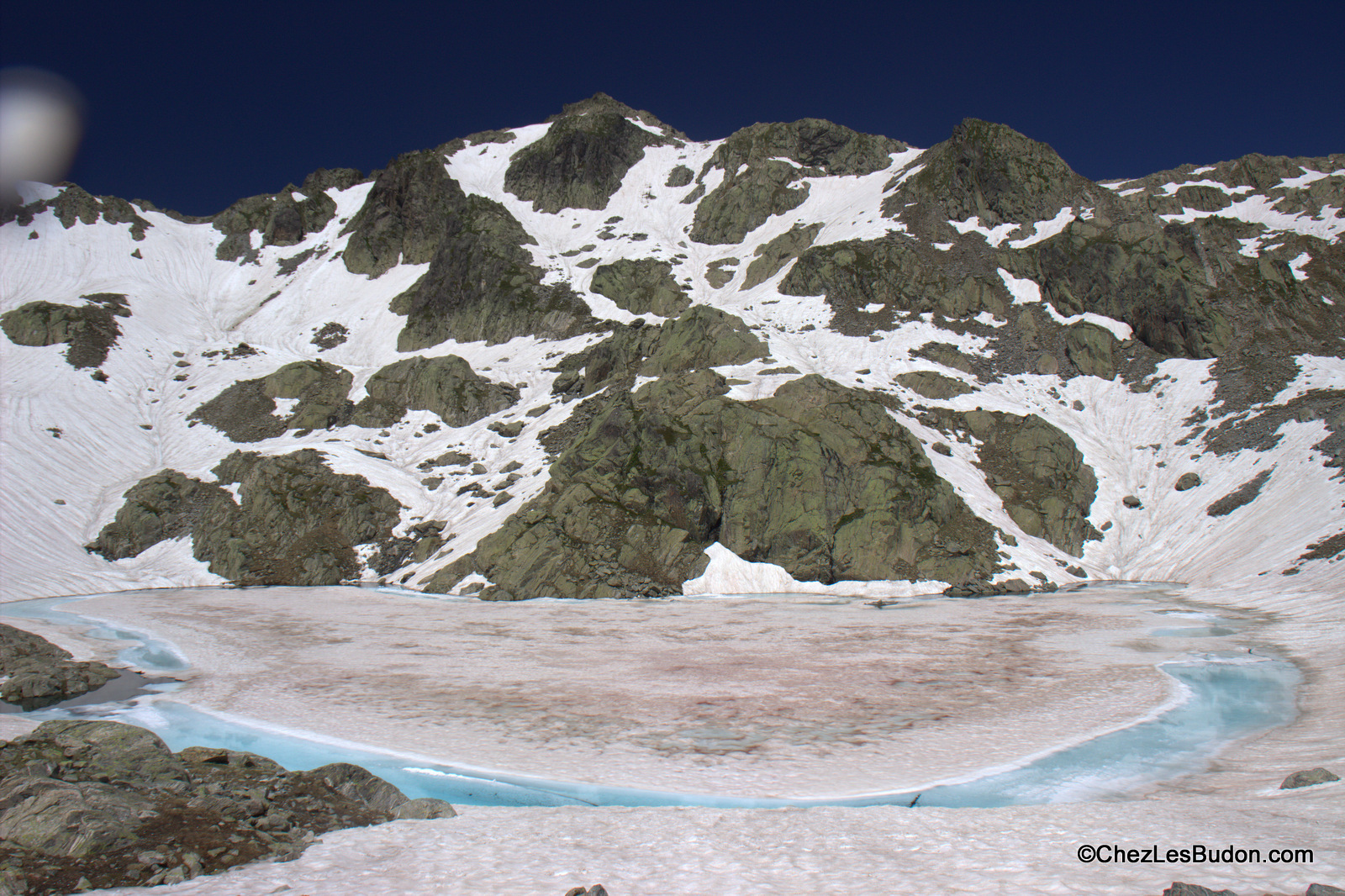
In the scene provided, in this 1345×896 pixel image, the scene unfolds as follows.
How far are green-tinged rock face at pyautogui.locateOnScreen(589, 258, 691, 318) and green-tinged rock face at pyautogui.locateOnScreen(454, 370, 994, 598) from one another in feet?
130

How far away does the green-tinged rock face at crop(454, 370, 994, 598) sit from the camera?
48.6 m

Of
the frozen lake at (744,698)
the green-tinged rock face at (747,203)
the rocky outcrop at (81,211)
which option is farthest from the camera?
the rocky outcrop at (81,211)

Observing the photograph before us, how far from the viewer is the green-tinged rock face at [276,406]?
78.8 m

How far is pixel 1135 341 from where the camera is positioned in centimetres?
7794

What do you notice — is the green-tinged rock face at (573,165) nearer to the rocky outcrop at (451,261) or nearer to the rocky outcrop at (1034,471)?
the rocky outcrop at (451,261)

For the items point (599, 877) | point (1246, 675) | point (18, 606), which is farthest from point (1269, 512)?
point (18, 606)

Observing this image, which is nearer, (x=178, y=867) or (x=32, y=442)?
(x=178, y=867)

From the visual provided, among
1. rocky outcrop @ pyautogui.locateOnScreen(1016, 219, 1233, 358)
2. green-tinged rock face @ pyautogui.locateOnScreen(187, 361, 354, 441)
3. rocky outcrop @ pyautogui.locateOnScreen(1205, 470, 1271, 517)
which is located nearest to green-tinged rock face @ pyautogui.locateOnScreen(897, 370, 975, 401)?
rocky outcrop @ pyautogui.locateOnScreen(1205, 470, 1271, 517)

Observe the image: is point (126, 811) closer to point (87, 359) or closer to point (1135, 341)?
point (1135, 341)

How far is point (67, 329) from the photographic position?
292 ft

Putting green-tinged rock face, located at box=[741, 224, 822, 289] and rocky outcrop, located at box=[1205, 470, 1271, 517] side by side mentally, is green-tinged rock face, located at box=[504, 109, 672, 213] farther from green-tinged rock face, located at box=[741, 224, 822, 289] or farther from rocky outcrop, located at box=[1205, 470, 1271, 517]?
rocky outcrop, located at box=[1205, 470, 1271, 517]

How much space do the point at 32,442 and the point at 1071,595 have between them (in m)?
90.4

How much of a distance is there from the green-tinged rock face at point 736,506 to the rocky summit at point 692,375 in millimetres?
235

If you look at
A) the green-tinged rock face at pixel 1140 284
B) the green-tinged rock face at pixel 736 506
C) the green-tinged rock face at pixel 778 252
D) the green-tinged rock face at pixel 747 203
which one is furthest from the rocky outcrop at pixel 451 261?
the green-tinged rock face at pixel 1140 284
